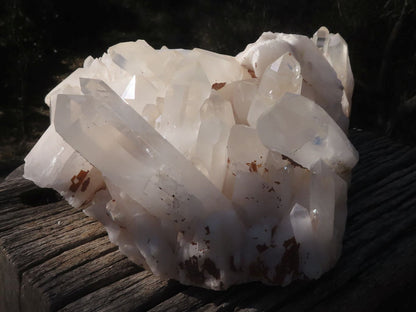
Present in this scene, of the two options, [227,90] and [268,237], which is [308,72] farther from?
[268,237]

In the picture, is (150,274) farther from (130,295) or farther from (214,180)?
(214,180)

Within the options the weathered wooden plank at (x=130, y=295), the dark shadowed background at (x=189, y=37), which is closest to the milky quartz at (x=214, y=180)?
the weathered wooden plank at (x=130, y=295)

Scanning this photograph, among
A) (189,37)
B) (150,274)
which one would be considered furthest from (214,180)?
(189,37)

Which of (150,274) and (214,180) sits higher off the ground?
(214,180)

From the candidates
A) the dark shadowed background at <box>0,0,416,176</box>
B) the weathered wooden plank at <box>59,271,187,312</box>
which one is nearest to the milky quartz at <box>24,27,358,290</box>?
the weathered wooden plank at <box>59,271,187,312</box>

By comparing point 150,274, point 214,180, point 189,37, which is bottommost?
point 189,37
